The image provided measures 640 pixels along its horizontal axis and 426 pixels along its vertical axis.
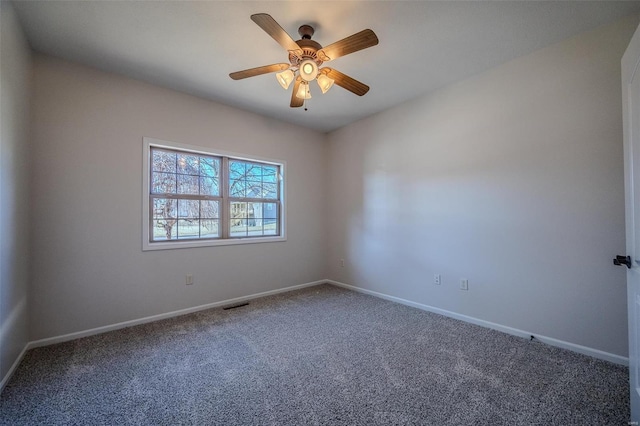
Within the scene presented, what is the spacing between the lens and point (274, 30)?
1672 mm

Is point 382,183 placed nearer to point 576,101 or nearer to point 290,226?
point 290,226

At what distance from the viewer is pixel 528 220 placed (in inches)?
96.3

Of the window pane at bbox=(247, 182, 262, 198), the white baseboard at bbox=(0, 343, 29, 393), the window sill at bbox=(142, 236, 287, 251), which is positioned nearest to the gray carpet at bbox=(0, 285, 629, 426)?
the white baseboard at bbox=(0, 343, 29, 393)

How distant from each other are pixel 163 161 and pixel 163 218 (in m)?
0.67

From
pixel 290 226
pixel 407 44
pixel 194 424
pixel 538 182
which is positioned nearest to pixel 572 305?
pixel 538 182

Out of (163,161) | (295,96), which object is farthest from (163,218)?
(295,96)

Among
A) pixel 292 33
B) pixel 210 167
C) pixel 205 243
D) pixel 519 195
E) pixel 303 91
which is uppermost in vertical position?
pixel 292 33

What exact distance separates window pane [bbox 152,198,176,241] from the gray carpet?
99 cm

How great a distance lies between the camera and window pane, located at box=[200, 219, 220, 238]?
3.42 metres

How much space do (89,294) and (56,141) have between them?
148cm

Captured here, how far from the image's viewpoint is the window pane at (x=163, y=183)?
119 inches

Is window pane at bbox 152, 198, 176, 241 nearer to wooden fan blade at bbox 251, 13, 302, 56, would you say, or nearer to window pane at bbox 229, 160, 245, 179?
window pane at bbox 229, 160, 245, 179

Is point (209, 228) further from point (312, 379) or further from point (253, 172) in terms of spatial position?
point (312, 379)

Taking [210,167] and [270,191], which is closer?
[210,167]
